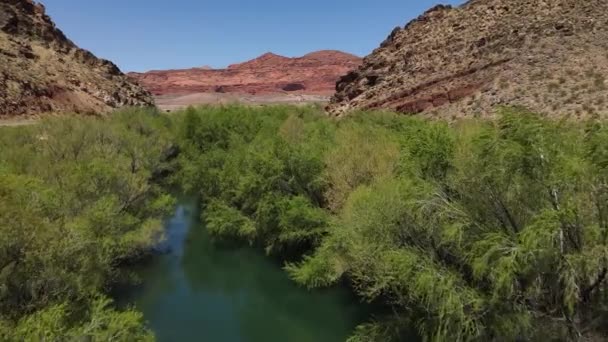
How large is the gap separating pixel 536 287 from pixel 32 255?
12.3 m

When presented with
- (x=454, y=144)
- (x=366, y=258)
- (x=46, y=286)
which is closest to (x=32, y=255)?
(x=46, y=286)

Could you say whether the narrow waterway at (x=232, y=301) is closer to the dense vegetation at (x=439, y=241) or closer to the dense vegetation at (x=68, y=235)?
the dense vegetation at (x=439, y=241)

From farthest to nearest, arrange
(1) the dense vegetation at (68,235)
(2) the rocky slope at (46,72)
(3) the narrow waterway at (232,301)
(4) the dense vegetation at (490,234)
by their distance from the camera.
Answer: (2) the rocky slope at (46,72), (3) the narrow waterway at (232,301), (1) the dense vegetation at (68,235), (4) the dense vegetation at (490,234)

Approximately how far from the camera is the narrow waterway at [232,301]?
19500mm

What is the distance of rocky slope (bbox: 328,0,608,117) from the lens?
3588 centimetres

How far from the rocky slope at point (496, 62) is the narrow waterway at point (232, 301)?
20.0m

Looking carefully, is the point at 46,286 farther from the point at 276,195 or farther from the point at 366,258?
the point at 276,195

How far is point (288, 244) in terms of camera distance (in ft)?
85.7

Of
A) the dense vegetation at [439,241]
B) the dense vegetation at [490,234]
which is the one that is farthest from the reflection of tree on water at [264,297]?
the dense vegetation at [490,234]

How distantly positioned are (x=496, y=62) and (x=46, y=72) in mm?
51940

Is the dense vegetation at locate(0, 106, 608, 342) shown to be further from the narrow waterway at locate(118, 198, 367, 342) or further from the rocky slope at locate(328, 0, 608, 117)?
the rocky slope at locate(328, 0, 608, 117)

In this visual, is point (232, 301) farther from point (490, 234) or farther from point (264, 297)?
point (490, 234)

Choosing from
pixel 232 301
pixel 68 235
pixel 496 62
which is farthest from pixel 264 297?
pixel 496 62

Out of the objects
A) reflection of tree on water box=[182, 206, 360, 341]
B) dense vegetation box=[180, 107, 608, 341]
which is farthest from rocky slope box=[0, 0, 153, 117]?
dense vegetation box=[180, 107, 608, 341]
